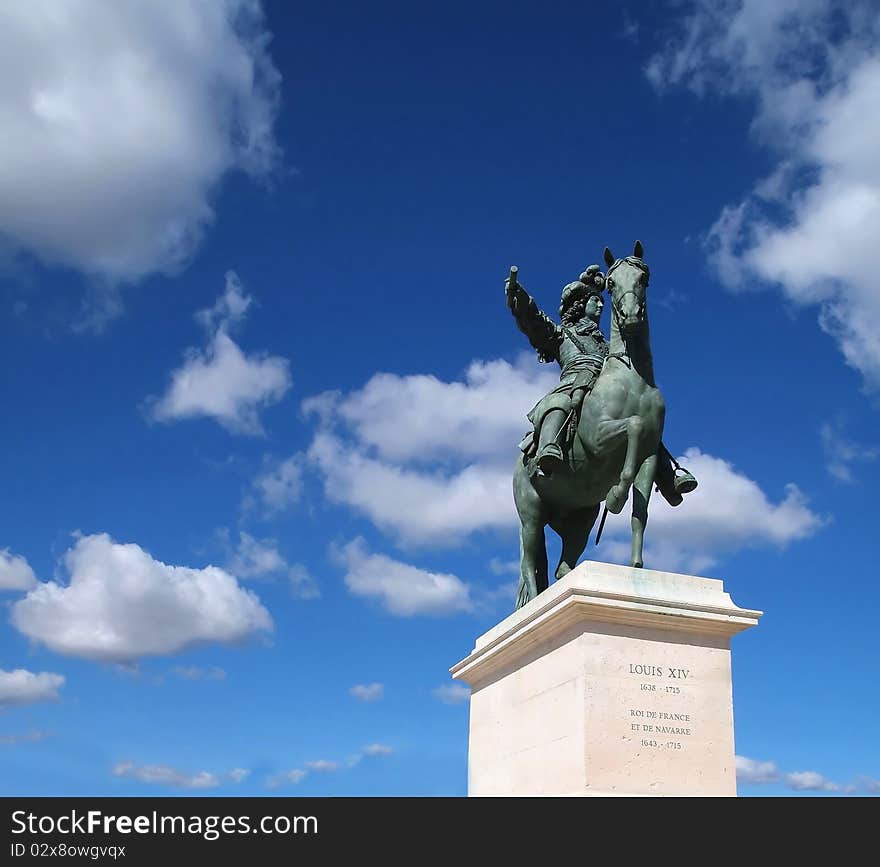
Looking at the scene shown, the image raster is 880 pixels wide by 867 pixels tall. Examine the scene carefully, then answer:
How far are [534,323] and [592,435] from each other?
3493mm

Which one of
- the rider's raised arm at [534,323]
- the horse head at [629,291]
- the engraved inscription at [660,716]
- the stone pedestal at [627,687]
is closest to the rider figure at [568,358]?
the rider's raised arm at [534,323]

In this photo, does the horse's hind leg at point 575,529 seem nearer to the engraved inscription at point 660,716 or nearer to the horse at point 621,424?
the horse at point 621,424

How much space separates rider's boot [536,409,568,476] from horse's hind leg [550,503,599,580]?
5.22 feet

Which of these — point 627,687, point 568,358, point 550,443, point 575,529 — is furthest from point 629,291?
point 627,687

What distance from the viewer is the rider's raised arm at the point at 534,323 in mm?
16953

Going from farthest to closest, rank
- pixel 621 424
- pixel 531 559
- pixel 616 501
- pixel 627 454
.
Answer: pixel 531 559, pixel 621 424, pixel 627 454, pixel 616 501

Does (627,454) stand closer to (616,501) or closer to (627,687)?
(616,501)

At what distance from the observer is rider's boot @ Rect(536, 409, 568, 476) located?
14.4m

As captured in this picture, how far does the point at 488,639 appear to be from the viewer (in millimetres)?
14984

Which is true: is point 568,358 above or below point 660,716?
above

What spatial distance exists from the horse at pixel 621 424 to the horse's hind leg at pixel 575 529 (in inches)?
27.4

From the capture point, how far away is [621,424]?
1370cm
